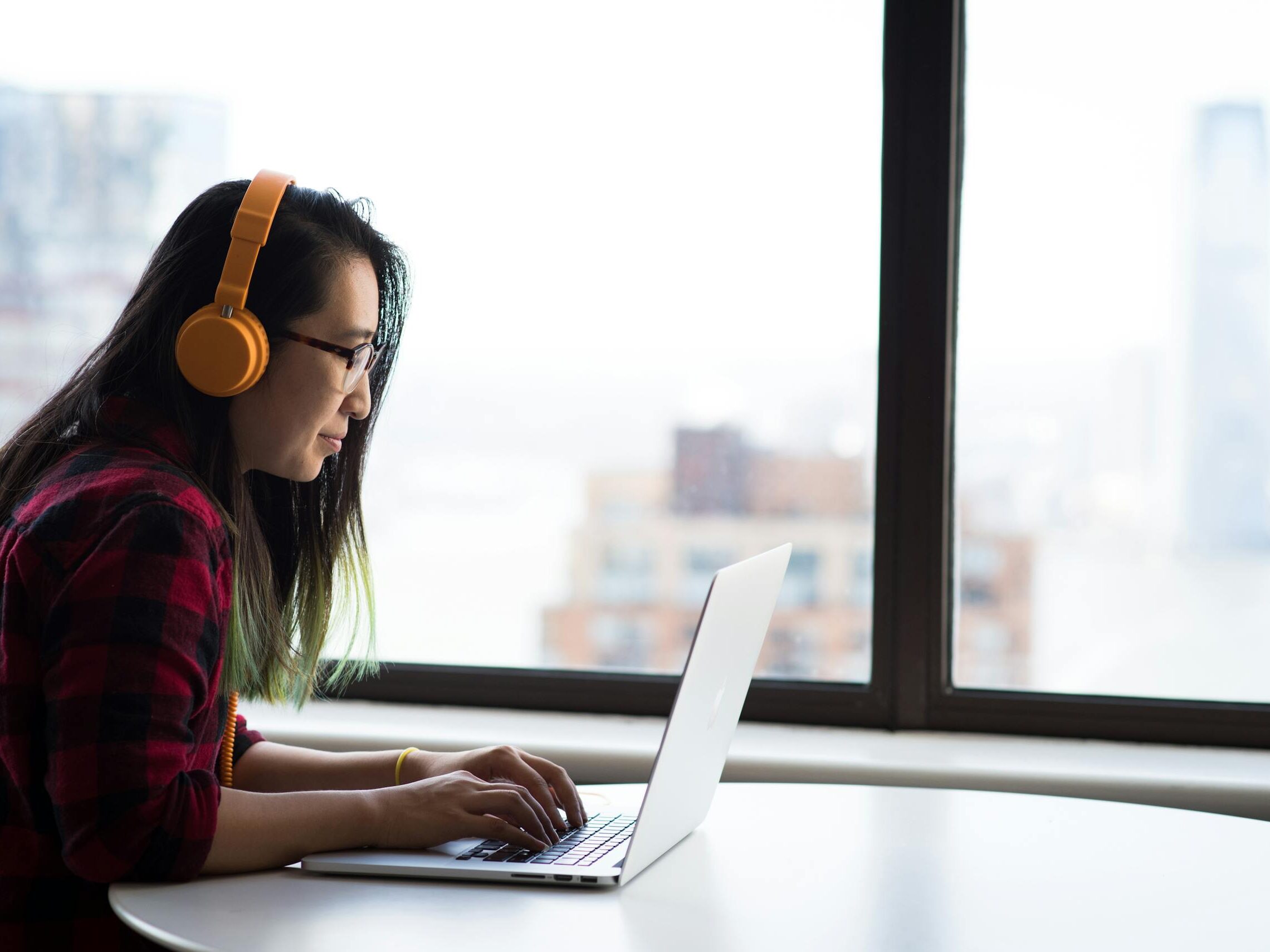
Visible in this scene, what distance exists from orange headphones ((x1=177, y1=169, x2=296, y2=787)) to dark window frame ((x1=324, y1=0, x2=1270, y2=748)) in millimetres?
924

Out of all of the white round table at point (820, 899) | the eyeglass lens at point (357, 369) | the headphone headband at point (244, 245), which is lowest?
the white round table at point (820, 899)

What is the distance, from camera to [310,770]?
1.26 metres

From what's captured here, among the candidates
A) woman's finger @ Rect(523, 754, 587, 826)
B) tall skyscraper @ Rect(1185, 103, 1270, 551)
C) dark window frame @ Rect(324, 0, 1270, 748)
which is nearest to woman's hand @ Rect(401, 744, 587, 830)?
woman's finger @ Rect(523, 754, 587, 826)

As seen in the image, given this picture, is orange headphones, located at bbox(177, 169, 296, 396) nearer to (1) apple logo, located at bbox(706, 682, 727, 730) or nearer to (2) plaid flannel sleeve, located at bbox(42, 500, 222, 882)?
(2) plaid flannel sleeve, located at bbox(42, 500, 222, 882)

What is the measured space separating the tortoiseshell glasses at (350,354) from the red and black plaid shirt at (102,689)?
184 millimetres

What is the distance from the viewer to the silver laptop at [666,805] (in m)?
0.93

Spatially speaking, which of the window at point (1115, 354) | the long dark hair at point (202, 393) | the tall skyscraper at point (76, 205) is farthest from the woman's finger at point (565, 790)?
the tall skyscraper at point (76, 205)

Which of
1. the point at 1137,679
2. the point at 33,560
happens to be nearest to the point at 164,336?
the point at 33,560

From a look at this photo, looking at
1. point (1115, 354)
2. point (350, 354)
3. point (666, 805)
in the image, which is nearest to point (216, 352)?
point (350, 354)

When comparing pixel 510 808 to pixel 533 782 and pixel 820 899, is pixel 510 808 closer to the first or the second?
pixel 533 782

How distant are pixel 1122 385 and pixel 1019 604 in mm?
367

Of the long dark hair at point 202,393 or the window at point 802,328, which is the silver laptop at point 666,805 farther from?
the window at point 802,328

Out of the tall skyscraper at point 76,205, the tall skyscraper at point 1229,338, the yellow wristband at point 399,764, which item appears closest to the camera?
the yellow wristband at point 399,764

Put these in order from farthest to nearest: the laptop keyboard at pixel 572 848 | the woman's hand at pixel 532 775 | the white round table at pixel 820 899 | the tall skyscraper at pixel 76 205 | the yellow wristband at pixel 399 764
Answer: the tall skyscraper at pixel 76 205 < the yellow wristband at pixel 399 764 < the woman's hand at pixel 532 775 < the laptop keyboard at pixel 572 848 < the white round table at pixel 820 899
